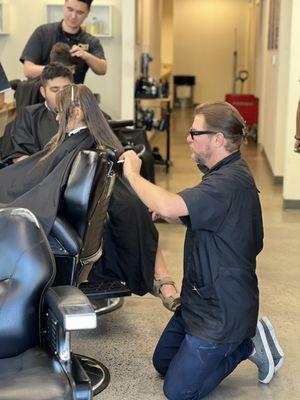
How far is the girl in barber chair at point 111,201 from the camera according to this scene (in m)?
2.78

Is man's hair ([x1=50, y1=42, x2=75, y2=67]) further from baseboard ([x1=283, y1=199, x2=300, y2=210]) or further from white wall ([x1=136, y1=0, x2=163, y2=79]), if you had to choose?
white wall ([x1=136, y1=0, x2=163, y2=79])

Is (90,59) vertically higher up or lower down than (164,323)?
higher up

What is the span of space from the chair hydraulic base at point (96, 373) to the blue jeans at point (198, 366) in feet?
0.88

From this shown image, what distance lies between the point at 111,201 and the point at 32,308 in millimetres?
1263

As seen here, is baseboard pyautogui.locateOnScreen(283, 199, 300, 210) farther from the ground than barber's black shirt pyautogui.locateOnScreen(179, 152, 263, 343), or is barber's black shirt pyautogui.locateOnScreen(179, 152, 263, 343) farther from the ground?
barber's black shirt pyautogui.locateOnScreen(179, 152, 263, 343)

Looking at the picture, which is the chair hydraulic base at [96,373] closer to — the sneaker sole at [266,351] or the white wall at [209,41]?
the sneaker sole at [266,351]

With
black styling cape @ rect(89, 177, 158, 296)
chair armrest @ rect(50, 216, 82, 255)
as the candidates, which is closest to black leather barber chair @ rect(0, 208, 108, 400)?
chair armrest @ rect(50, 216, 82, 255)

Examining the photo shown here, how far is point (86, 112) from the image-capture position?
290 centimetres

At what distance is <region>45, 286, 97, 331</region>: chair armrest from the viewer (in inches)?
76.2

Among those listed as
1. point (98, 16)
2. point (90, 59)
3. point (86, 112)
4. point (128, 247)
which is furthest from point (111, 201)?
point (98, 16)

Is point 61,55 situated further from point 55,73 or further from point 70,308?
point 70,308

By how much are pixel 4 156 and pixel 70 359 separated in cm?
189

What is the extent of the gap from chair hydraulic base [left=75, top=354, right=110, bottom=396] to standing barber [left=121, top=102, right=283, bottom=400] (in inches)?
11.3

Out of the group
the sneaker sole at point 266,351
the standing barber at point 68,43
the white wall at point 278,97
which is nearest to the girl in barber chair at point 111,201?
the sneaker sole at point 266,351
